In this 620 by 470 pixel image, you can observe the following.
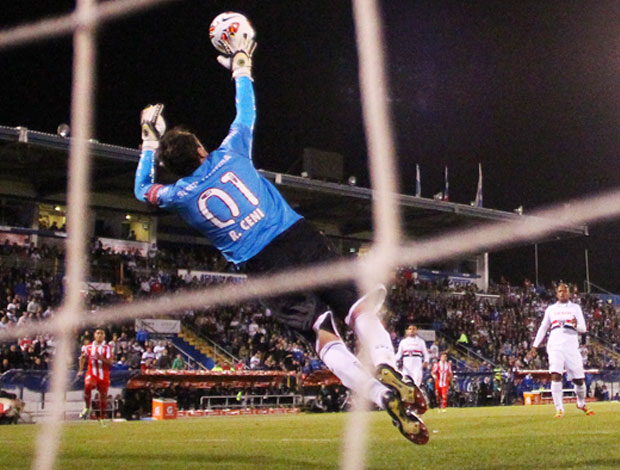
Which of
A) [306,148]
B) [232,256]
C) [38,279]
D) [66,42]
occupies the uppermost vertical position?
[66,42]

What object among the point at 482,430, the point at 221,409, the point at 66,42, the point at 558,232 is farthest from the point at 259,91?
the point at 482,430

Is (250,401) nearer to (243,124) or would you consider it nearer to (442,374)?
(442,374)

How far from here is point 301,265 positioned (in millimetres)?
4719

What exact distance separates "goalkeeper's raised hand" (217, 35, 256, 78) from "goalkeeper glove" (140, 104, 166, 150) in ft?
1.81

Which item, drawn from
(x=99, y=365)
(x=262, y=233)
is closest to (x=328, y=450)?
(x=262, y=233)

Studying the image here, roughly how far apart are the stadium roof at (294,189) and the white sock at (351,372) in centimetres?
2074

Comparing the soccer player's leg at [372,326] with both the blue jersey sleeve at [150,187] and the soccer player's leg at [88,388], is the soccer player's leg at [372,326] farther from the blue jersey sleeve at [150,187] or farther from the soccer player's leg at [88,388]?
the soccer player's leg at [88,388]

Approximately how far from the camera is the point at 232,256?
494 cm

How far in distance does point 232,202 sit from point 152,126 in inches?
35.3

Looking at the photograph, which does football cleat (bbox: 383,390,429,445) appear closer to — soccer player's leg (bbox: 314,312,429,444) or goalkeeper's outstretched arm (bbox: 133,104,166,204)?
soccer player's leg (bbox: 314,312,429,444)

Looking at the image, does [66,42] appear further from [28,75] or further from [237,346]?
[237,346]

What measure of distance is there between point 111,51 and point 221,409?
1382 centimetres

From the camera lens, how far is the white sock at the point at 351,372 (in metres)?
4.43

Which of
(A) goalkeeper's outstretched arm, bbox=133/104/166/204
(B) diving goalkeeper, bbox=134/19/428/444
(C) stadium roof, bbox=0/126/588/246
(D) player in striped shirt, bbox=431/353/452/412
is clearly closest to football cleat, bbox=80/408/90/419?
(D) player in striped shirt, bbox=431/353/452/412
